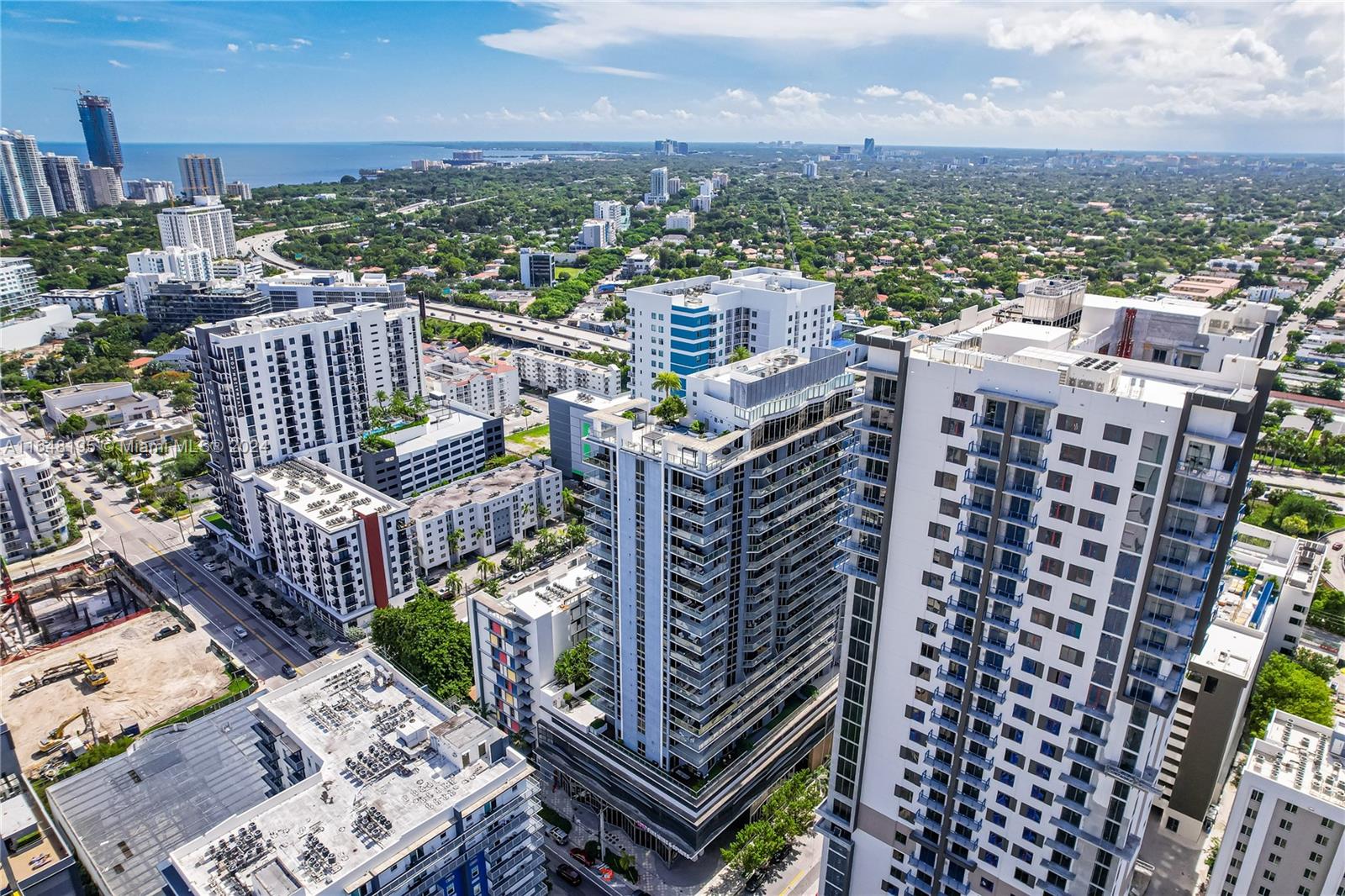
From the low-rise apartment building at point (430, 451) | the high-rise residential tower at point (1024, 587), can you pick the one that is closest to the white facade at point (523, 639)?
the high-rise residential tower at point (1024, 587)

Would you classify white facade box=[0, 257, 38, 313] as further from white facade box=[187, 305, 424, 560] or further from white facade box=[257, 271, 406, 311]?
white facade box=[187, 305, 424, 560]

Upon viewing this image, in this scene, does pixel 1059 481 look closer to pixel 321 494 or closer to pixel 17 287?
pixel 321 494

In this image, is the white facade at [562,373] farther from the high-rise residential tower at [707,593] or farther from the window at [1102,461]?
the window at [1102,461]

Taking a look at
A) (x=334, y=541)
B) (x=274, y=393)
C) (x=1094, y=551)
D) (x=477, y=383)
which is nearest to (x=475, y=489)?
(x=334, y=541)

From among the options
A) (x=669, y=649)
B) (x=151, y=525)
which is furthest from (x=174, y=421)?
(x=669, y=649)

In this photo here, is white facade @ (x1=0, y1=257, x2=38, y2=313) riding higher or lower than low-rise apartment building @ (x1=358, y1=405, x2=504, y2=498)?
higher

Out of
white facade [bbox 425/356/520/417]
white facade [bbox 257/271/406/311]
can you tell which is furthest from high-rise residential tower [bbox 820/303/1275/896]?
white facade [bbox 257/271/406/311]
